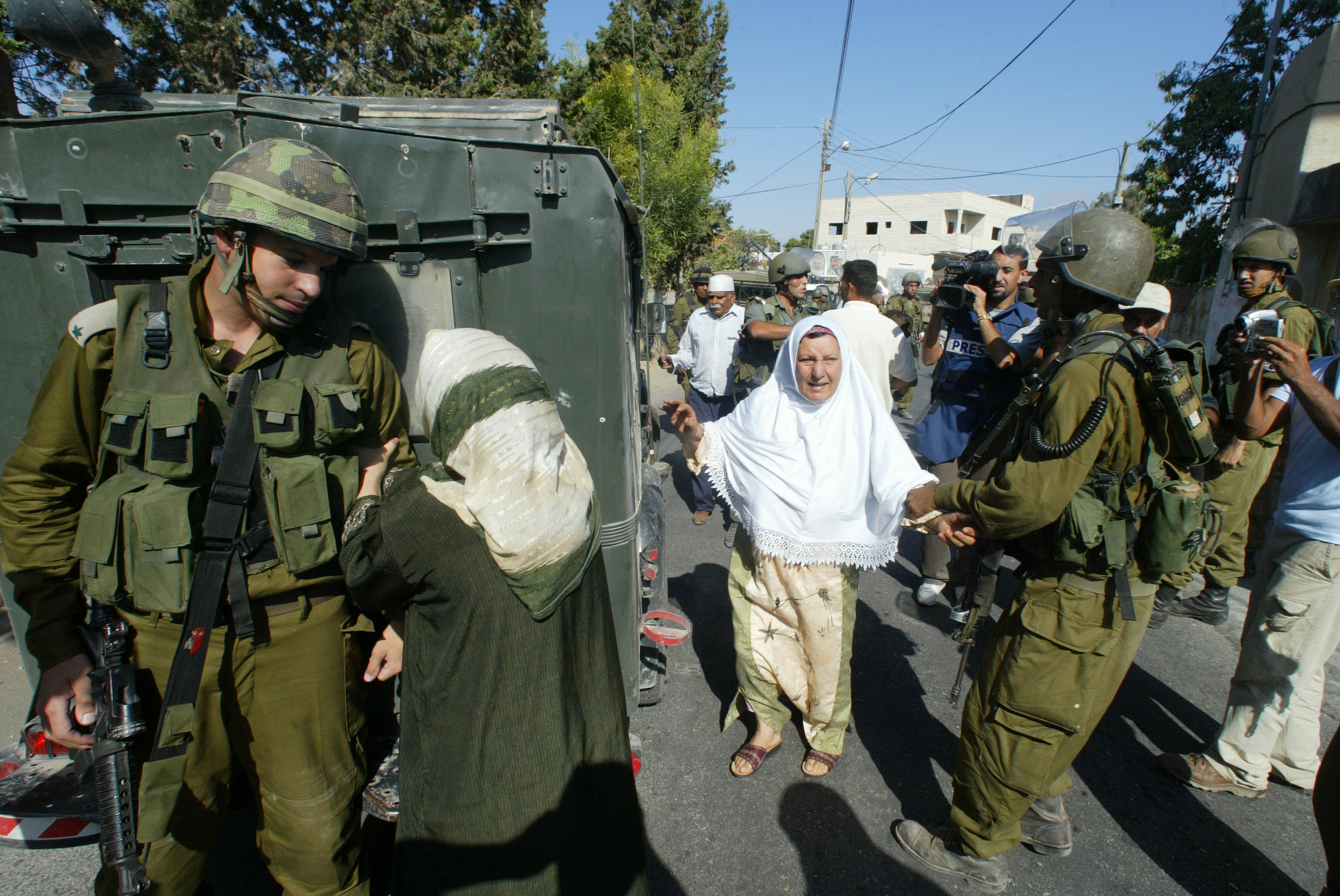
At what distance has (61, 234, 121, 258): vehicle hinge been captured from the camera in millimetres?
1764

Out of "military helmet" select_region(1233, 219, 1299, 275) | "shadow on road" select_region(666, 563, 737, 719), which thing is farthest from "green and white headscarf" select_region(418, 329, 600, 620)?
"military helmet" select_region(1233, 219, 1299, 275)

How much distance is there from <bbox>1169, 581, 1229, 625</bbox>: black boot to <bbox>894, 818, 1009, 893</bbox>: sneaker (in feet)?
7.76

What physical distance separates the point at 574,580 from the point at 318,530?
738mm

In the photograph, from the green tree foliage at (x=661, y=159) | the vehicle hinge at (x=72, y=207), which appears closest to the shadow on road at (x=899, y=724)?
the vehicle hinge at (x=72, y=207)

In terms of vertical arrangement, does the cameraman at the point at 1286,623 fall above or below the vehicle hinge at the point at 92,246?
below

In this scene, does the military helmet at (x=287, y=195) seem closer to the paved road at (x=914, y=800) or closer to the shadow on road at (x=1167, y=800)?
the paved road at (x=914, y=800)

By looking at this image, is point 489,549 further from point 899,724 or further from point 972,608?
point 899,724

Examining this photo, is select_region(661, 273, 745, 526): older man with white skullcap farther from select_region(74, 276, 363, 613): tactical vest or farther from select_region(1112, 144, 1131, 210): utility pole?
select_region(1112, 144, 1131, 210): utility pole

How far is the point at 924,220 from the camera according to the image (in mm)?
42531

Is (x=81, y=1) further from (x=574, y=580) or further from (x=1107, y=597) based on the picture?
(x=1107, y=597)

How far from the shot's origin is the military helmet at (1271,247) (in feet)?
9.41

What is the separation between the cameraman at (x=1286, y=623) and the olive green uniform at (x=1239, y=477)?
1.32 ft

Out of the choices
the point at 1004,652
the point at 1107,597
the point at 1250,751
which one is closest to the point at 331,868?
the point at 1004,652

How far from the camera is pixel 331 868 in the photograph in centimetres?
180
